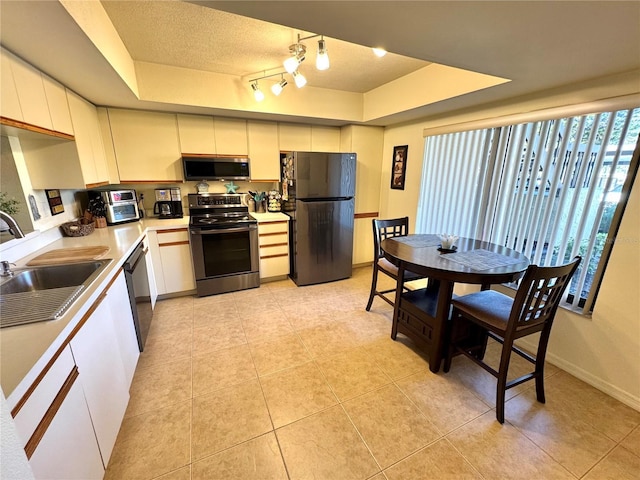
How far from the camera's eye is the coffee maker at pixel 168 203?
10.2 feet

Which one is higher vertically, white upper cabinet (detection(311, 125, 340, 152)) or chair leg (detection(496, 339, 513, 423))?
white upper cabinet (detection(311, 125, 340, 152))

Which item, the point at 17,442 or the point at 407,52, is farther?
the point at 407,52

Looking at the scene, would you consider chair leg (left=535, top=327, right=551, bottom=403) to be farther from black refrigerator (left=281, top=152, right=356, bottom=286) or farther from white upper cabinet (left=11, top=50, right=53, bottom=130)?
white upper cabinet (left=11, top=50, right=53, bottom=130)

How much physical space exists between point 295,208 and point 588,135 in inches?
102

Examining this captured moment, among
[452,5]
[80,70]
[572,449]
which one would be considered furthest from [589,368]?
[80,70]

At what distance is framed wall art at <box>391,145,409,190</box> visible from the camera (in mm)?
3457

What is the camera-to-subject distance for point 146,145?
2891mm

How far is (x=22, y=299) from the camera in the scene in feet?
4.00

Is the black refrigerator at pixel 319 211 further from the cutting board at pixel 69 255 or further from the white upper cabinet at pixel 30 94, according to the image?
the white upper cabinet at pixel 30 94

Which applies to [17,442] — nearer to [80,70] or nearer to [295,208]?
[80,70]

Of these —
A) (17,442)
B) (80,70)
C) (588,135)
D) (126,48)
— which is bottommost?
(17,442)

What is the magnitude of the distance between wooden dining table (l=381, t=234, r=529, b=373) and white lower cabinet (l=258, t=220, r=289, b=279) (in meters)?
1.45

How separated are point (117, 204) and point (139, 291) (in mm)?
1236

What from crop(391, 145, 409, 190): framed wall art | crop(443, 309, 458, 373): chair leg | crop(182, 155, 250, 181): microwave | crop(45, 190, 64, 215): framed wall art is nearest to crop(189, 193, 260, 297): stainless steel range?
crop(182, 155, 250, 181): microwave
